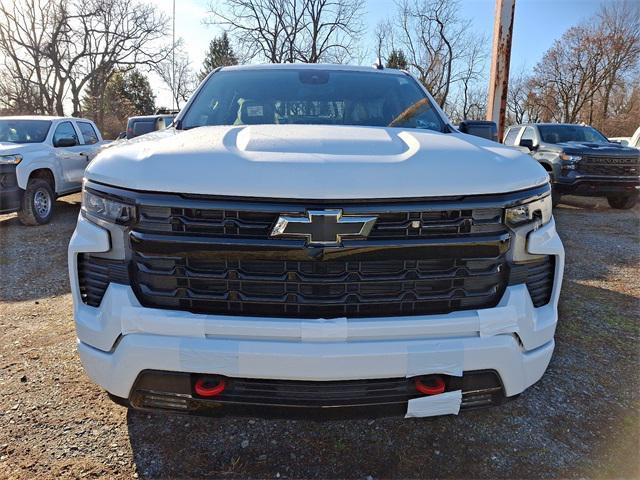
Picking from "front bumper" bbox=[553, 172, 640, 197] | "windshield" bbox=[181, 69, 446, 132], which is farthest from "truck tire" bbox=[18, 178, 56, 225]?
"front bumper" bbox=[553, 172, 640, 197]

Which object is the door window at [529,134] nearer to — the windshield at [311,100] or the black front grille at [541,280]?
the windshield at [311,100]

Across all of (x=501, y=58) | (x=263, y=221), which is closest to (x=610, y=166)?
(x=501, y=58)

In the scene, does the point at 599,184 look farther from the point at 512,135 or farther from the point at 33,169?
the point at 33,169

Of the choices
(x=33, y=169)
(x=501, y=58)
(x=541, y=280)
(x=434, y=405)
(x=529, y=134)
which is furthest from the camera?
(x=529, y=134)

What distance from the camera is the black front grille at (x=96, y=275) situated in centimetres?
172

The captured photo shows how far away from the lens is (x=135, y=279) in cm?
171

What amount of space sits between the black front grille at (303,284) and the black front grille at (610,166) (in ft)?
31.4

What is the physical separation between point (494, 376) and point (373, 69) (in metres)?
2.54

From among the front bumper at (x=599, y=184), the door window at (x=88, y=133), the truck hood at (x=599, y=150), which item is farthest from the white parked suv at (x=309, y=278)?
the truck hood at (x=599, y=150)

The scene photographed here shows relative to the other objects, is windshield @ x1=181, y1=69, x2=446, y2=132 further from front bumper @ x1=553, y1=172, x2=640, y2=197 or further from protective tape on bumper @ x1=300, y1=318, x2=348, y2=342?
front bumper @ x1=553, y1=172, x2=640, y2=197

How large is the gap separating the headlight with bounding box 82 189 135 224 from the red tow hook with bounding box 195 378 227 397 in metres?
0.68

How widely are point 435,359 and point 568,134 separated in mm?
11338

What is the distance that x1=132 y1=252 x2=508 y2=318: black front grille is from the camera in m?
1.67

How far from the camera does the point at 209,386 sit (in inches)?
67.1
